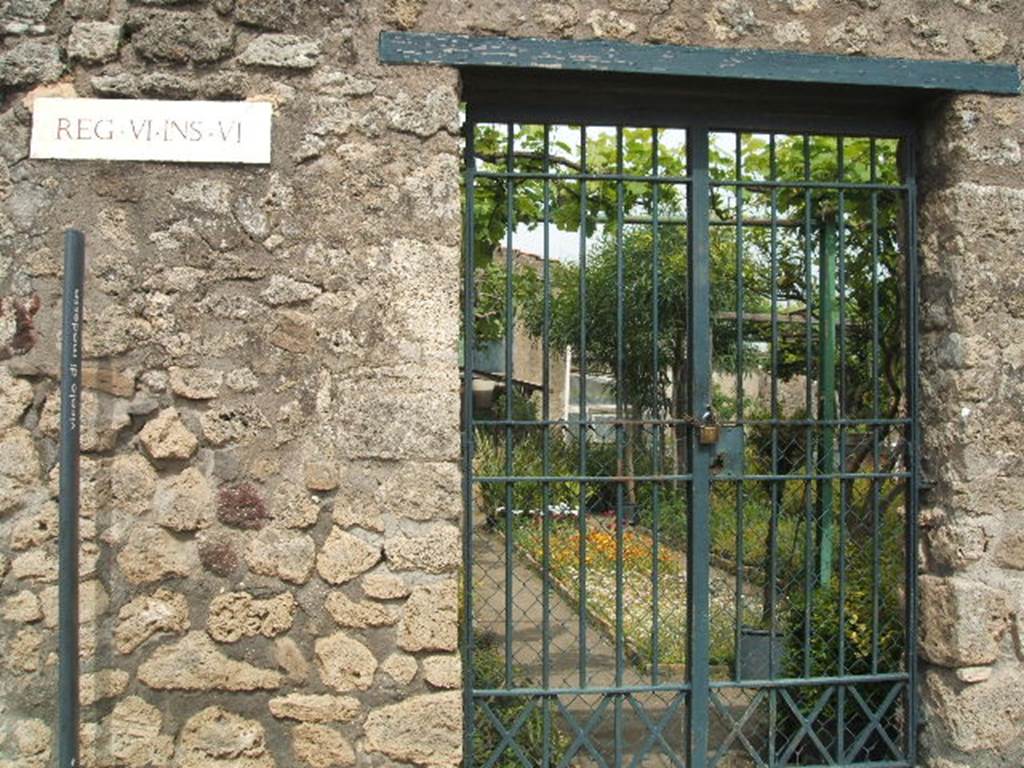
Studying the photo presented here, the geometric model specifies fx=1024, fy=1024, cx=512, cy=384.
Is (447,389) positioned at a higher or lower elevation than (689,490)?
higher

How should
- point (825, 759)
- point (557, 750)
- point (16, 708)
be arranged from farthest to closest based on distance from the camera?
point (557, 750), point (825, 759), point (16, 708)

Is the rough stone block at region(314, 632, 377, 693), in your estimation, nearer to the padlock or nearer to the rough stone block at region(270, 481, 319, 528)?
the rough stone block at region(270, 481, 319, 528)

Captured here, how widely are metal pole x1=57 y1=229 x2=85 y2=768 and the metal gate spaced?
134 centimetres

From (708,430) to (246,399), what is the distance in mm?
1669

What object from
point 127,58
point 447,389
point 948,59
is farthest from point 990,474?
point 127,58

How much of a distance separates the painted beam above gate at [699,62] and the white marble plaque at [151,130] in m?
0.54

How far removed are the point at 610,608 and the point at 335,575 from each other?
3.69 metres

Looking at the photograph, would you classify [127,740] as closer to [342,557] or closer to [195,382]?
[342,557]

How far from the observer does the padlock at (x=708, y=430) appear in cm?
381

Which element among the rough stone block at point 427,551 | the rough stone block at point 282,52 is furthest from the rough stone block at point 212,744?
the rough stone block at point 282,52

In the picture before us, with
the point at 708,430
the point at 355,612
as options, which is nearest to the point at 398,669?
the point at 355,612

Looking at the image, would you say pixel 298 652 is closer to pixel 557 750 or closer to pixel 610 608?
pixel 557 750

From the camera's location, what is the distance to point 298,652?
344cm

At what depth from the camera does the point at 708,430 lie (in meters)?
3.81
